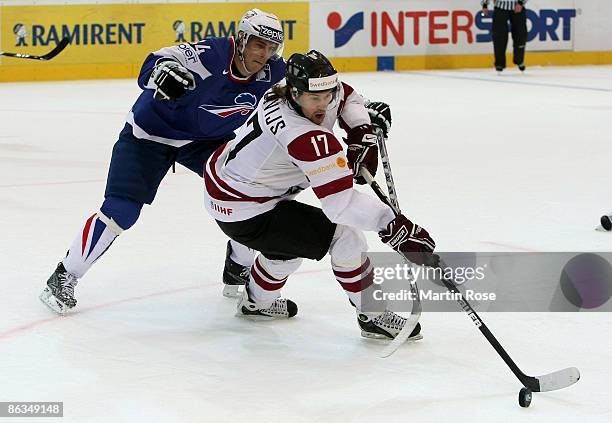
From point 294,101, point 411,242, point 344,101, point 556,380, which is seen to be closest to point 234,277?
point 344,101

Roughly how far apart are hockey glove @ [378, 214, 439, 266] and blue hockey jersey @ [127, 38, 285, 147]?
100 centimetres

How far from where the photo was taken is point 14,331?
10.8ft

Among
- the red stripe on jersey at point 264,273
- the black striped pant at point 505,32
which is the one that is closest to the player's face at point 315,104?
the red stripe on jersey at point 264,273

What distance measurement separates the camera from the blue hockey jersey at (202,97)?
3.64 meters

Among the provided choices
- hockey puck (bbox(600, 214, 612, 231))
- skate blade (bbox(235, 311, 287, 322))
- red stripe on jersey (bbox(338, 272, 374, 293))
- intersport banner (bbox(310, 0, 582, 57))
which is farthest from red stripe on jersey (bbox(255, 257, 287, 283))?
intersport banner (bbox(310, 0, 582, 57))

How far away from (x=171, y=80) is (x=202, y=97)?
288 millimetres

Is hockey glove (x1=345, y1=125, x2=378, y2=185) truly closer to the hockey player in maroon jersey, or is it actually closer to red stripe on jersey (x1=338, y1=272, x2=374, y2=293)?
the hockey player in maroon jersey

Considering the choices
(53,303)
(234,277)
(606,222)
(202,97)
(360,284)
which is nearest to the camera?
(360,284)

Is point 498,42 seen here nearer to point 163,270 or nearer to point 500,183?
point 500,183

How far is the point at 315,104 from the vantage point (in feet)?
9.70

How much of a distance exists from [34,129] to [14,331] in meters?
4.98

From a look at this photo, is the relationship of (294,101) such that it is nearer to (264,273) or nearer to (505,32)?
(264,273)

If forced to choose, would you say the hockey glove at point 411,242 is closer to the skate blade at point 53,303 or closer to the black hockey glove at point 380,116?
the black hockey glove at point 380,116

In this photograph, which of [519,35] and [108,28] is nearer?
[108,28]
